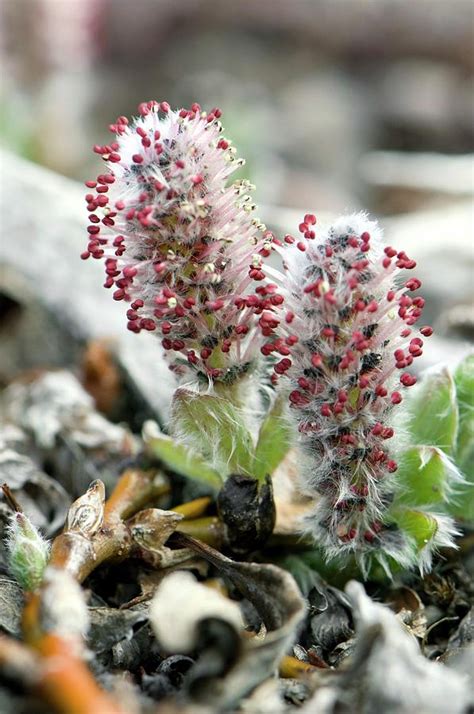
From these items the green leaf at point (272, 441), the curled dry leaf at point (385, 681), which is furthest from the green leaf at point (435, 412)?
the curled dry leaf at point (385, 681)

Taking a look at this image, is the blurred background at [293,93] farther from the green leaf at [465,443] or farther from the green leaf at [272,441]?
the green leaf at [272,441]

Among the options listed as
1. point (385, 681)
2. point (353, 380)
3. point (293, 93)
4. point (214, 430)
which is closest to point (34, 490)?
point (214, 430)

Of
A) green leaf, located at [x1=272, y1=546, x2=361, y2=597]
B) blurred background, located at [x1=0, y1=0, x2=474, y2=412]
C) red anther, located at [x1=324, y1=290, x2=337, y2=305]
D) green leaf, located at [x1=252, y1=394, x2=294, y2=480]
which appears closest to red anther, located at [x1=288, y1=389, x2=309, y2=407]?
green leaf, located at [x1=252, y1=394, x2=294, y2=480]

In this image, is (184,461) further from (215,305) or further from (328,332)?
(328,332)

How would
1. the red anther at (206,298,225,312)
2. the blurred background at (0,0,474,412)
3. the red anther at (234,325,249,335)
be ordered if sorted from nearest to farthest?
the red anther at (206,298,225,312), the red anther at (234,325,249,335), the blurred background at (0,0,474,412)

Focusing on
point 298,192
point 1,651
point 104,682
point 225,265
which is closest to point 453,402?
point 225,265

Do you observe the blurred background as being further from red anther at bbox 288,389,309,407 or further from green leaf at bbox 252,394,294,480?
red anther at bbox 288,389,309,407

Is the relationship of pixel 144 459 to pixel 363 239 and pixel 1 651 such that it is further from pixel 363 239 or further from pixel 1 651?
pixel 1 651
